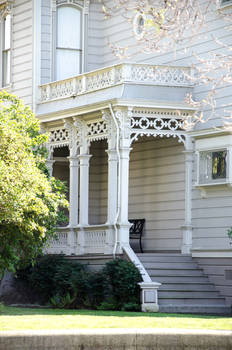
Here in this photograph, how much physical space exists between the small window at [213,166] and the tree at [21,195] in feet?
13.7

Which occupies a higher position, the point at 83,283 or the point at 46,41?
the point at 46,41

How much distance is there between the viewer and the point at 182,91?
24.6 meters

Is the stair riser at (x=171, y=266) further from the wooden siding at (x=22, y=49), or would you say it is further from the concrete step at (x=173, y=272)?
the wooden siding at (x=22, y=49)

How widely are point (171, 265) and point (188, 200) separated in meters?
1.85

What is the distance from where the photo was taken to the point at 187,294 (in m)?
23.2

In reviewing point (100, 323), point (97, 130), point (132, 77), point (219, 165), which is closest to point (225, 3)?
point (132, 77)

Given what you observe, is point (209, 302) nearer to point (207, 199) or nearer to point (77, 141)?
point (207, 199)

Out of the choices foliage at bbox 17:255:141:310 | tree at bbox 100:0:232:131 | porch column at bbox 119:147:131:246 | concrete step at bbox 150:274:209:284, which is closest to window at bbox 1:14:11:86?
tree at bbox 100:0:232:131

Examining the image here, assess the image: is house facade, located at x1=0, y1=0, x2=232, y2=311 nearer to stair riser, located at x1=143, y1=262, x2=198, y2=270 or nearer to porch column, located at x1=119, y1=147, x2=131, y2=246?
porch column, located at x1=119, y1=147, x2=131, y2=246

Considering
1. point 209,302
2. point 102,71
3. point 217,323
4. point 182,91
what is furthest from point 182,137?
point 217,323

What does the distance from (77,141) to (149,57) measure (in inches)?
125

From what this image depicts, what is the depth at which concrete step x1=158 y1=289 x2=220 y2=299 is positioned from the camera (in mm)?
22859

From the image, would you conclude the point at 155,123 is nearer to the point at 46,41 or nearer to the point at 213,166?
the point at 213,166

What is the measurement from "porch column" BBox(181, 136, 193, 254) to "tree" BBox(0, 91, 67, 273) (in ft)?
13.1
